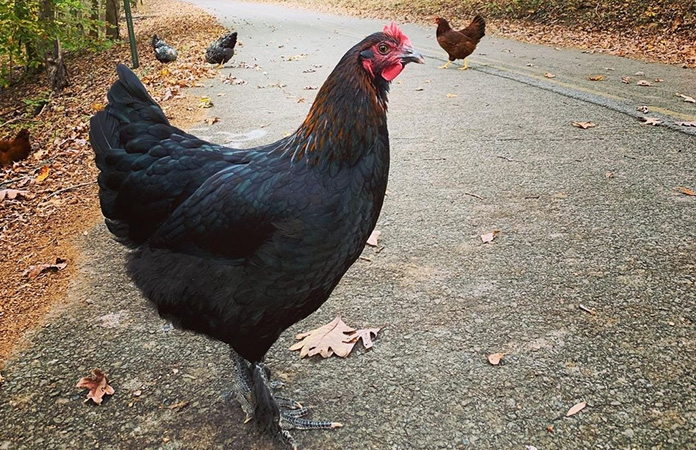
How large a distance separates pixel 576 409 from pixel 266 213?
1.86m

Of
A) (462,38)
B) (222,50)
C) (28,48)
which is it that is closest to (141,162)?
(462,38)

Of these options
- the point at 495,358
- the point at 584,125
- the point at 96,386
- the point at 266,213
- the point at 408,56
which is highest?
the point at 408,56

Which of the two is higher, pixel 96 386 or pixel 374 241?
pixel 374 241

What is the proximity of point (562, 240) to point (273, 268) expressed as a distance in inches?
106

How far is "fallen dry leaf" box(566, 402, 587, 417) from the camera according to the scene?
8.10ft

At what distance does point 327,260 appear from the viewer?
7.32 feet

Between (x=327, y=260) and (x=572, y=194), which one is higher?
(x=327, y=260)

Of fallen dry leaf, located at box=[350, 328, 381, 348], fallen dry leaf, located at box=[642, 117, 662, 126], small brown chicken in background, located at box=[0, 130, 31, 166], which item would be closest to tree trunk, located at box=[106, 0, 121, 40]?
small brown chicken in background, located at box=[0, 130, 31, 166]

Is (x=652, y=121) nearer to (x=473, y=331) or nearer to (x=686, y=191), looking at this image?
(x=686, y=191)

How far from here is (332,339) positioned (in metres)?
3.05

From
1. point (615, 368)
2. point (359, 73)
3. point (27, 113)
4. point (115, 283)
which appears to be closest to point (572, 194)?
point (615, 368)

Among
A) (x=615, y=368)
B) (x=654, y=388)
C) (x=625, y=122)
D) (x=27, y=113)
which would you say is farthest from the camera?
(x=27, y=113)

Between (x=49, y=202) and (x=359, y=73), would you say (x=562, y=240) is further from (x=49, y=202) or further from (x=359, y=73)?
(x=49, y=202)

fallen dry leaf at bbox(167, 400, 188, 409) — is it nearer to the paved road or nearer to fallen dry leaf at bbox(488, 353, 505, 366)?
the paved road
